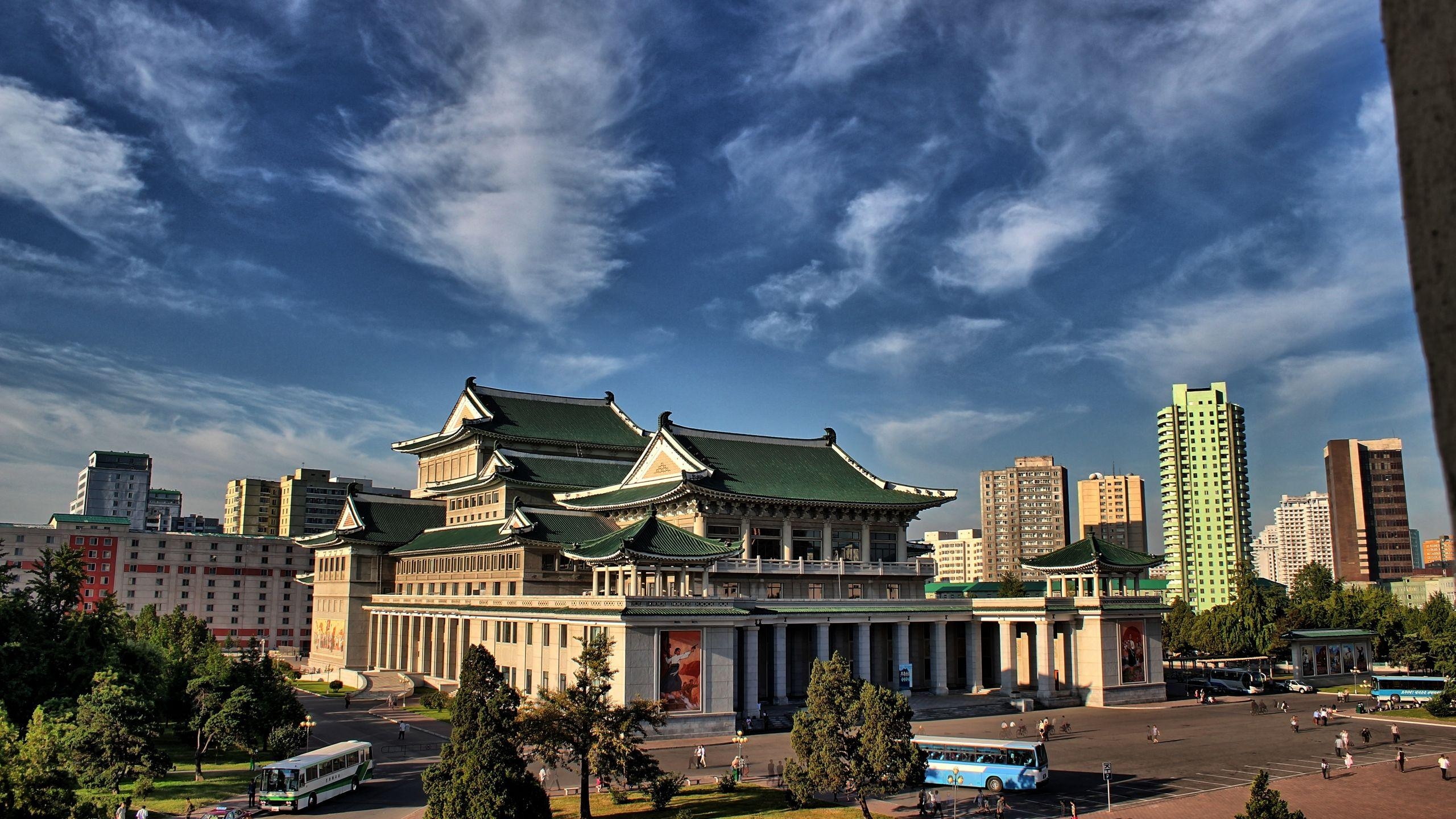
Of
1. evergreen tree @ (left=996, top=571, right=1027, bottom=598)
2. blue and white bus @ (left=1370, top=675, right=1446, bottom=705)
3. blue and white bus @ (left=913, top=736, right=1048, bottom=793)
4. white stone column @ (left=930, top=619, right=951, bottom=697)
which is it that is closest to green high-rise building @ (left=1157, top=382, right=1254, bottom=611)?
evergreen tree @ (left=996, top=571, right=1027, bottom=598)

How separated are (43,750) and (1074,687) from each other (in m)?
62.1

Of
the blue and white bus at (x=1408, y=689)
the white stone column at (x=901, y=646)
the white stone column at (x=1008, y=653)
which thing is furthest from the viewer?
the white stone column at (x=1008, y=653)

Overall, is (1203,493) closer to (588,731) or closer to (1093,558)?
(1093,558)

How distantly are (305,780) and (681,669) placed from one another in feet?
67.9

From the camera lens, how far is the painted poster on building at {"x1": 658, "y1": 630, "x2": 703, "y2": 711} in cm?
5441

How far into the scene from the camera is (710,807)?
128ft

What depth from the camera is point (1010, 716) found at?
6512 centimetres

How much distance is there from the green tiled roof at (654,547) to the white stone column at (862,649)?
11672mm

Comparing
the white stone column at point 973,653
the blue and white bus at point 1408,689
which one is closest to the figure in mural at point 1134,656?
the white stone column at point 973,653

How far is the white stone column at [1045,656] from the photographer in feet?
229

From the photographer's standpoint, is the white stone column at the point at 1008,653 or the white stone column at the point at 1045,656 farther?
the white stone column at the point at 1008,653

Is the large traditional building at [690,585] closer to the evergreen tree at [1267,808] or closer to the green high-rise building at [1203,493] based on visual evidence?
the evergreen tree at [1267,808]

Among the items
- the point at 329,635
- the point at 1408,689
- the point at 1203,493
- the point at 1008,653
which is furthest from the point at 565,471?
the point at 1203,493

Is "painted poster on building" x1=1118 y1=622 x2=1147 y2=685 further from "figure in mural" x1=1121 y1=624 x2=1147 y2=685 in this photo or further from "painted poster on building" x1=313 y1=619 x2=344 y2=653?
"painted poster on building" x1=313 y1=619 x2=344 y2=653
